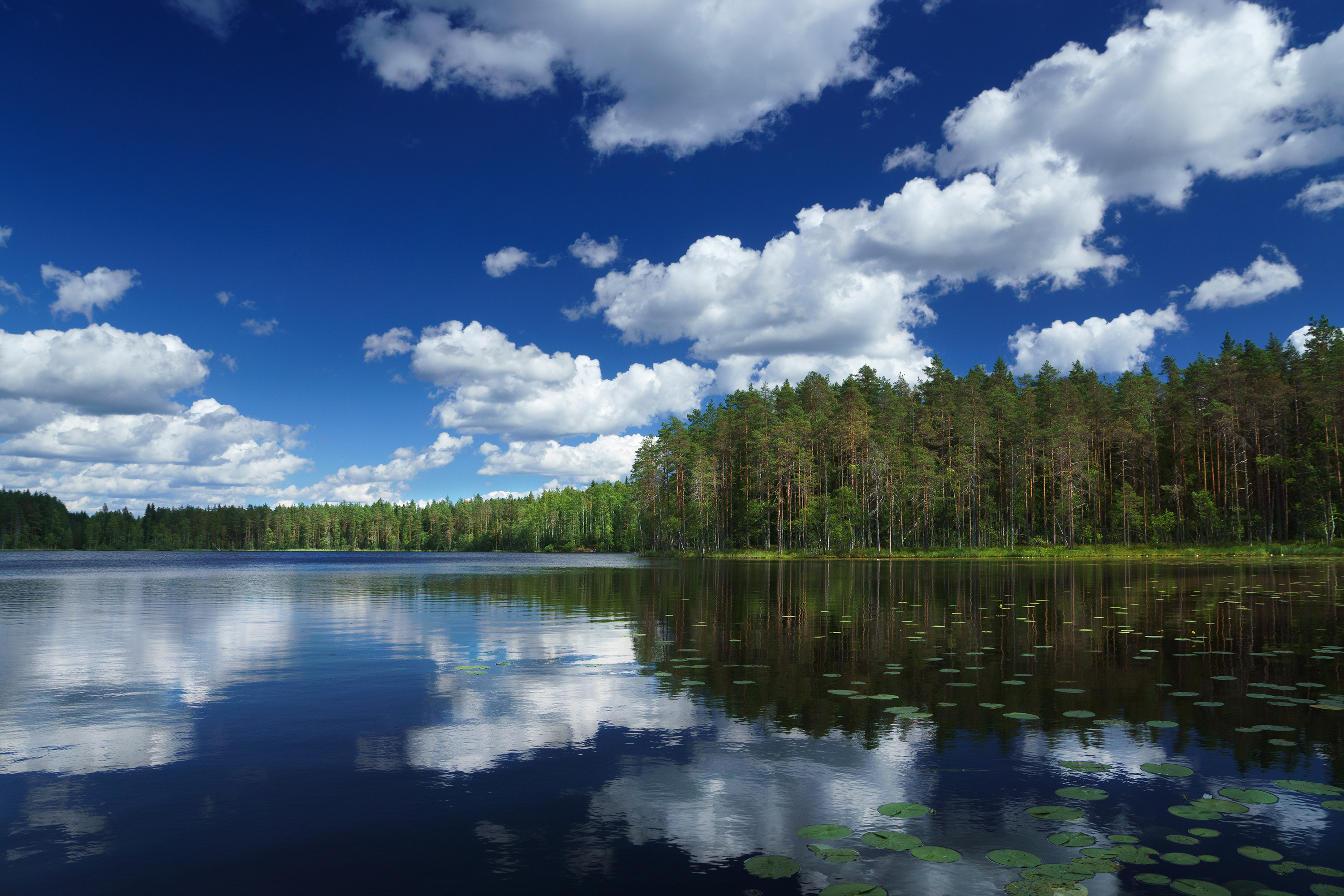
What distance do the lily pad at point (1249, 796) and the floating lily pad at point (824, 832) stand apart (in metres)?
4.30

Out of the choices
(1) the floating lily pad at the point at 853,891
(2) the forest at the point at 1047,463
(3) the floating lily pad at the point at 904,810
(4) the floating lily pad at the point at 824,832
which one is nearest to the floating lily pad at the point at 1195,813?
(3) the floating lily pad at the point at 904,810

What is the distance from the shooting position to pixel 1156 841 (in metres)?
6.52

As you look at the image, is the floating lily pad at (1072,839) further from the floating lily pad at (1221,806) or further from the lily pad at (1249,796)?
the lily pad at (1249,796)

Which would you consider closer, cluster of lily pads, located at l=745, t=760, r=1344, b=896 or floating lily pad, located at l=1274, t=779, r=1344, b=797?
cluster of lily pads, located at l=745, t=760, r=1344, b=896

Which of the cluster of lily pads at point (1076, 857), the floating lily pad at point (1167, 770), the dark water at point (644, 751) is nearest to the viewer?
the cluster of lily pads at point (1076, 857)

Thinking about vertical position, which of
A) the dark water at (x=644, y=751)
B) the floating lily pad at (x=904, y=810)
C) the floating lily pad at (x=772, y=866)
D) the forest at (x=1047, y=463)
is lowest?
the dark water at (x=644, y=751)

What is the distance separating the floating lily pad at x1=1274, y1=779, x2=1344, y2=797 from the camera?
7.61 meters

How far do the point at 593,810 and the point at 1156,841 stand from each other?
5378mm

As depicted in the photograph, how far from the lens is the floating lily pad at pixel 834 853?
621cm

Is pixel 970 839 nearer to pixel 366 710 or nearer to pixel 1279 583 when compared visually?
pixel 366 710

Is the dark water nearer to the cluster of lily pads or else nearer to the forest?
the cluster of lily pads

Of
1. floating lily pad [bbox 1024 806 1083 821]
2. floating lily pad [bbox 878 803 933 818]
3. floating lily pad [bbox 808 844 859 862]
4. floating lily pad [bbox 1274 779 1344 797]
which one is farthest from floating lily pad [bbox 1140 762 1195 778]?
floating lily pad [bbox 808 844 859 862]

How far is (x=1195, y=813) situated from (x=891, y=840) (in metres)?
3.26

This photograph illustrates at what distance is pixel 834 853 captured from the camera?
631 cm
